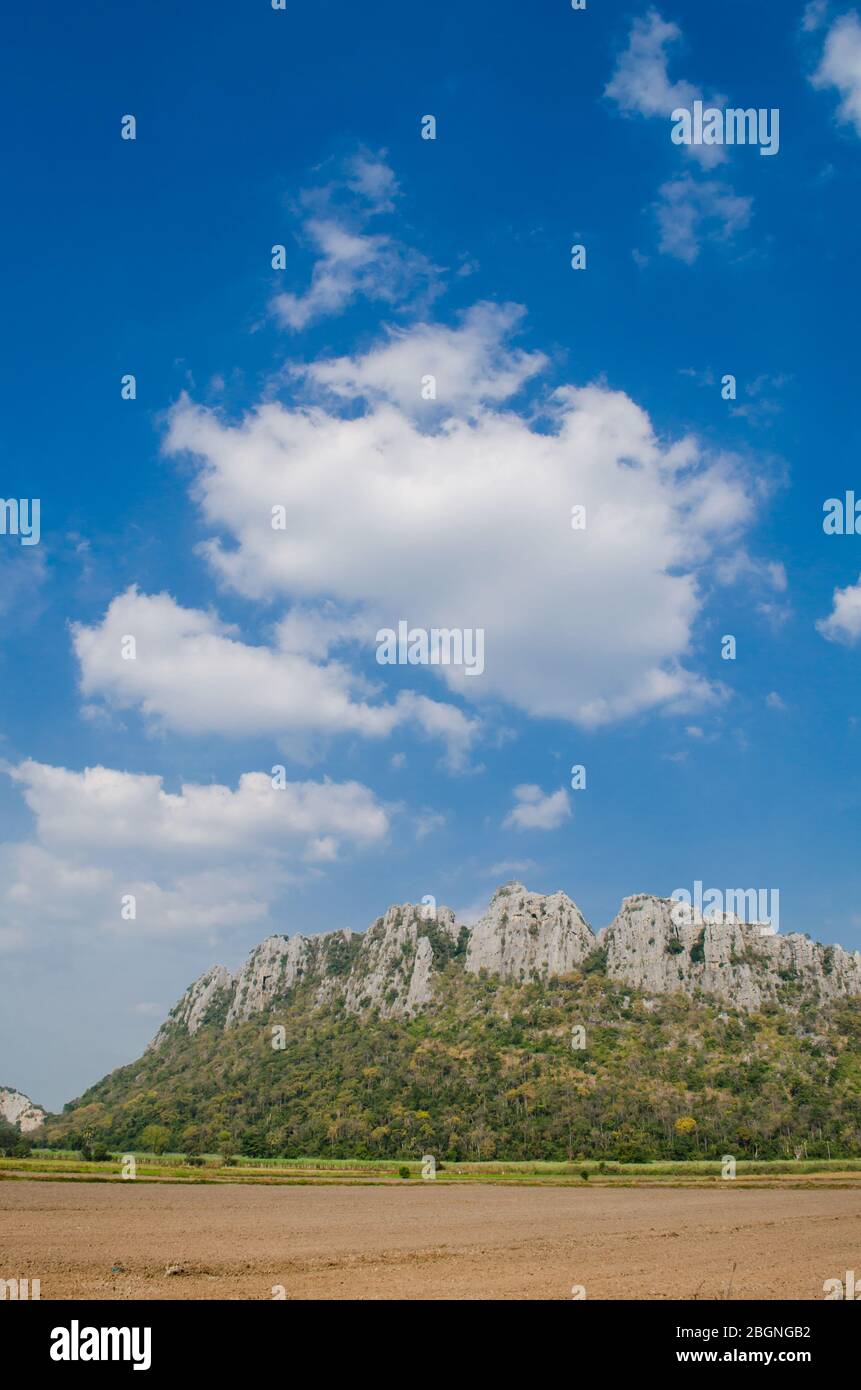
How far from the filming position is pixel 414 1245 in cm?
3888

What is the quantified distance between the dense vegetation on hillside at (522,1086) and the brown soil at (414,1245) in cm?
6776

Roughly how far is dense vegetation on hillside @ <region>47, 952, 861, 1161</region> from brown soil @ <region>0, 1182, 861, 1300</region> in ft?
222

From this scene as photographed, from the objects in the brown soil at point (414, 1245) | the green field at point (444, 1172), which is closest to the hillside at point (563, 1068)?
the green field at point (444, 1172)

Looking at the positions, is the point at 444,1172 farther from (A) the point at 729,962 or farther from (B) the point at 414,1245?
(A) the point at 729,962

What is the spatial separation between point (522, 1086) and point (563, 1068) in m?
9.31

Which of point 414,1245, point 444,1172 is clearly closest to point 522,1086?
point 444,1172

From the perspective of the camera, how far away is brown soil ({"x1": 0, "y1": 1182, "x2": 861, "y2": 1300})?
27.9 metres

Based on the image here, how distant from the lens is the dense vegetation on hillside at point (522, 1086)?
132 metres

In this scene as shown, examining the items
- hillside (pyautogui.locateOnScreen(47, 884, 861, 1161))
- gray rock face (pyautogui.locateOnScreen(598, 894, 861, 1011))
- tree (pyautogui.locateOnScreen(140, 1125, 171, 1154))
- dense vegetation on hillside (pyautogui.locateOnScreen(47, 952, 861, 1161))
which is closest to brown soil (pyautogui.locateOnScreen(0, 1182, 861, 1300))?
dense vegetation on hillside (pyautogui.locateOnScreen(47, 952, 861, 1161))

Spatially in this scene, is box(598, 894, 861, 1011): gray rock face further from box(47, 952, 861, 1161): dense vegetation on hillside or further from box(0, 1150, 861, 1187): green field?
box(0, 1150, 861, 1187): green field

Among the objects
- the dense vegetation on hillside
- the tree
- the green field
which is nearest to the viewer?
the green field

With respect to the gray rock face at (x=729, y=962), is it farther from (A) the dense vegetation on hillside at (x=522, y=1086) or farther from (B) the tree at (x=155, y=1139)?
(B) the tree at (x=155, y=1139)

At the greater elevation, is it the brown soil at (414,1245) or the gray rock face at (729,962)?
the brown soil at (414,1245)
